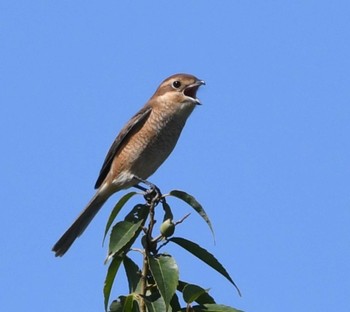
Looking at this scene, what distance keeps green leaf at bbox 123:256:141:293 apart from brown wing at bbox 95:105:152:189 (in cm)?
377

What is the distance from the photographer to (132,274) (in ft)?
11.6

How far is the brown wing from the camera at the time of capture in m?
7.34

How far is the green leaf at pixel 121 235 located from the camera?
11.6ft

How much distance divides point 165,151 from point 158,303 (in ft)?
13.2

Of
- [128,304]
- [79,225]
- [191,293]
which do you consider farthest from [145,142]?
[128,304]

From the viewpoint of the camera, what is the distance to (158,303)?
10.5 ft

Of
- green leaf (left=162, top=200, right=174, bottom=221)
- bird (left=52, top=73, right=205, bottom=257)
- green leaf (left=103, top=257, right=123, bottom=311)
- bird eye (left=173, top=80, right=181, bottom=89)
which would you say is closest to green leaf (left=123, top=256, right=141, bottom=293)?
green leaf (left=103, top=257, right=123, bottom=311)

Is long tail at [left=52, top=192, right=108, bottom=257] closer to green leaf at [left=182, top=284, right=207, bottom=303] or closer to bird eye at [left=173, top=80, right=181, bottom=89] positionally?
bird eye at [left=173, top=80, right=181, bottom=89]

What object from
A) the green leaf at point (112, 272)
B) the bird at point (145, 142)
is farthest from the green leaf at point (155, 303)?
the bird at point (145, 142)

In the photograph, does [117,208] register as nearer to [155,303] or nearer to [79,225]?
[155,303]

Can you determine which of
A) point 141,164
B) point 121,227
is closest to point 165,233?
point 121,227

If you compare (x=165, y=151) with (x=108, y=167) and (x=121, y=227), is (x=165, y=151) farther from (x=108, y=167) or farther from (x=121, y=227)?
(x=121, y=227)

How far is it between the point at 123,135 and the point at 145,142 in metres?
0.31

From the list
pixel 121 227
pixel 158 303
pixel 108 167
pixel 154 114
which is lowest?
pixel 158 303
